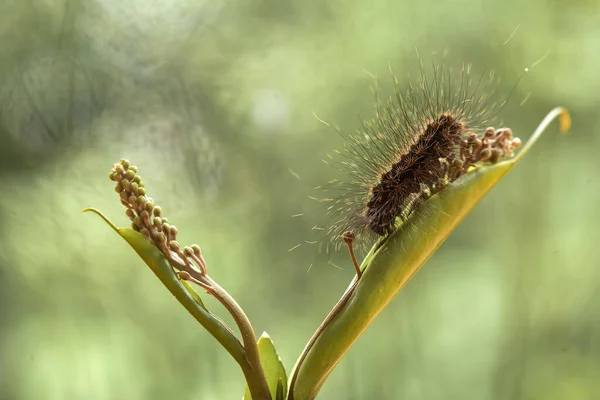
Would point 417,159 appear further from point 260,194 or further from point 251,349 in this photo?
point 260,194

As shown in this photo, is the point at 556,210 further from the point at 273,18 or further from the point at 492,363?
the point at 273,18

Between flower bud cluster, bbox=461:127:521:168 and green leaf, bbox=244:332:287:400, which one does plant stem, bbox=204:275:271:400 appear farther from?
flower bud cluster, bbox=461:127:521:168

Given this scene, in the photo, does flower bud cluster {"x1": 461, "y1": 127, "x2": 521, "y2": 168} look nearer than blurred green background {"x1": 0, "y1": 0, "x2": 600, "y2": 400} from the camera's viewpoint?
Yes

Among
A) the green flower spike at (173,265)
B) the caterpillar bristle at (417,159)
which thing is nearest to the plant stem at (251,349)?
the green flower spike at (173,265)

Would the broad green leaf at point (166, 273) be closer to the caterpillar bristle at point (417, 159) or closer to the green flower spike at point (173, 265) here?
the green flower spike at point (173, 265)

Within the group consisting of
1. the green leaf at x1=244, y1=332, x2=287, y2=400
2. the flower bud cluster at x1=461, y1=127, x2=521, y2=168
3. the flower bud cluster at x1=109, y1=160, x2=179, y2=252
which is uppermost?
the flower bud cluster at x1=109, y1=160, x2=179, y2=252

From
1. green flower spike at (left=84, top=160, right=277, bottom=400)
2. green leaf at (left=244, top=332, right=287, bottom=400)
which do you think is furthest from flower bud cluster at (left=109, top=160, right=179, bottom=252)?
green leaf at (left=244, top=332, right=287, bottom=400)

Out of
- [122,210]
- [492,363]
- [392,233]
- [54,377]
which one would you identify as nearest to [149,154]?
[122,210]
